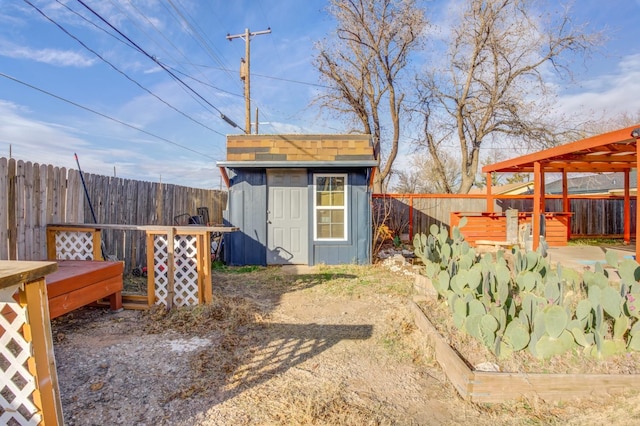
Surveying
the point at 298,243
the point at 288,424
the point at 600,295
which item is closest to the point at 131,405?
the point at 288,424

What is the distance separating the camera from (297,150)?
7.40m

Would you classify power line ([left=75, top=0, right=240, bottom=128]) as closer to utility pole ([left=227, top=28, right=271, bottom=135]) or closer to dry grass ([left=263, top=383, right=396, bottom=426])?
utility pole ([left=227, top=28, right=271, bottom=135])

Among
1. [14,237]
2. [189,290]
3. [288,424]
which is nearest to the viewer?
[288,424]

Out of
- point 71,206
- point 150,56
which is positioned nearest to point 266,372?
point 71,206

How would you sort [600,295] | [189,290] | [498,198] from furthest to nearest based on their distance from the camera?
[498,198] < [189,290] < [600,295]

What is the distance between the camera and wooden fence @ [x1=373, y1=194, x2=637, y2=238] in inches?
437

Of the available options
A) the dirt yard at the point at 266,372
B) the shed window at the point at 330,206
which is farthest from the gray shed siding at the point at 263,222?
the dirt yard at the point at 266,372

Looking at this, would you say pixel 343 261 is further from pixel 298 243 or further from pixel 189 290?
pixel 189 290

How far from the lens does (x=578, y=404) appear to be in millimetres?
2283

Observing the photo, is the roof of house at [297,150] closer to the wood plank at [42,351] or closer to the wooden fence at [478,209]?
the wooden fence at [478,209]

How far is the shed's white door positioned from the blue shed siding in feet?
0.46

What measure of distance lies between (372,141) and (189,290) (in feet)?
16.2

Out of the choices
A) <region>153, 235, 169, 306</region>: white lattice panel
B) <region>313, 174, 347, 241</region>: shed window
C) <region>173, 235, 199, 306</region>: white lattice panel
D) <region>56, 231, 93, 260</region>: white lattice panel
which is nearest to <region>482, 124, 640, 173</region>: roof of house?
<region>313, 174, 347, 241</region>: shed window

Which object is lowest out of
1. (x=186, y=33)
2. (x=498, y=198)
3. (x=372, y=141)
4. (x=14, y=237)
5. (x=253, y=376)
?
(x=253, y=376)
